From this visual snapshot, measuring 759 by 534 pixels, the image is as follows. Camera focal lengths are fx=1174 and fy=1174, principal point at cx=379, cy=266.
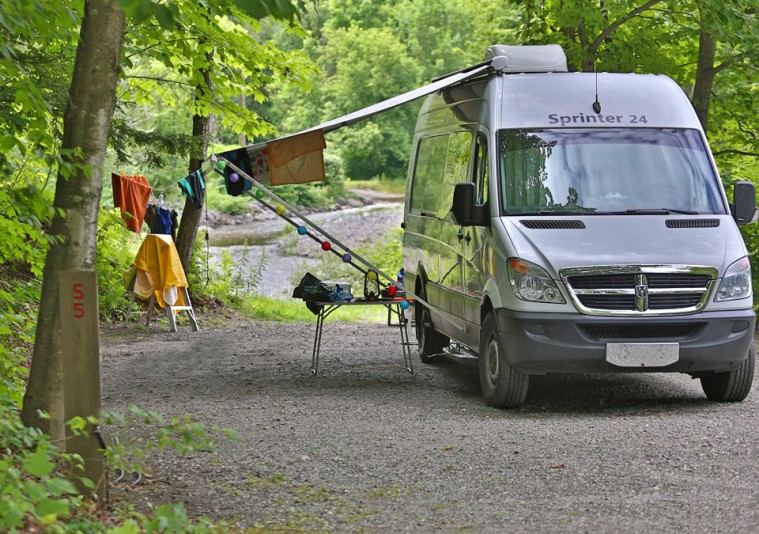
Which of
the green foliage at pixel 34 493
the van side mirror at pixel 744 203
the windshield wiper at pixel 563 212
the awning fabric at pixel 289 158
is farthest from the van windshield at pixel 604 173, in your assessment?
the green foliage at pixel 34 493

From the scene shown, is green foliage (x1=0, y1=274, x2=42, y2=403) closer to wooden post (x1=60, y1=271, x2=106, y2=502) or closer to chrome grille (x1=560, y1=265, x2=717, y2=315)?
wooden post (x1=60, y1=271, x2=106, y2=502)

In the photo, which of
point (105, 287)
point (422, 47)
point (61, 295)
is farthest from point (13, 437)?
point (422, 47)

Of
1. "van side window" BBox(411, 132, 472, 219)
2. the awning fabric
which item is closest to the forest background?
the awning fabric

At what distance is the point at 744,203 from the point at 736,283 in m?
0.81

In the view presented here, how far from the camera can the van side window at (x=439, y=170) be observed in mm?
10398

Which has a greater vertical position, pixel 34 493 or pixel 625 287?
pixel 625 287

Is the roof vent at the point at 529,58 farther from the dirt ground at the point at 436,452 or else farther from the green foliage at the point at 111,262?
the green foliage at the point at 111,262

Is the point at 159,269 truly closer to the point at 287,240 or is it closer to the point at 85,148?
the point at 85,148

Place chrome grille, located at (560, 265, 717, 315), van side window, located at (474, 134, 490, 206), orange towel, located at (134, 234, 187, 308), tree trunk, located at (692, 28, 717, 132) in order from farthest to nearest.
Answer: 1. tree trunk, located at (692, 28, 717, 132)
2. orange towel, located at (134, 234, 187, 308)
3. van side window, located at (474, 134, 490, 206)
4. chrome grille, located at (560, 265, 717, 315)

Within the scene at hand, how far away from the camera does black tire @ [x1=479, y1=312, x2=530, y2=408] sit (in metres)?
8.93

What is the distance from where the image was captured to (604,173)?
9398 millimetres

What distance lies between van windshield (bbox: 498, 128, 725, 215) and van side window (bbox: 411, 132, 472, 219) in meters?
0.77

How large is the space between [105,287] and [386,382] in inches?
285

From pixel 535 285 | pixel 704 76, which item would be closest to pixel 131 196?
pixel 535 285
